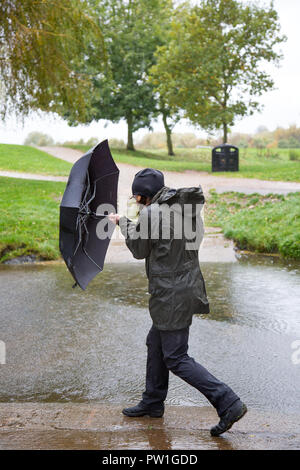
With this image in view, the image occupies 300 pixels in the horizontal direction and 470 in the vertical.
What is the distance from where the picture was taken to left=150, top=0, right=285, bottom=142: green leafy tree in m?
28.4

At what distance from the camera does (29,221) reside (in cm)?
1176

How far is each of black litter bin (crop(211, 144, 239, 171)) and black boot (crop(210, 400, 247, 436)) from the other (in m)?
23.5

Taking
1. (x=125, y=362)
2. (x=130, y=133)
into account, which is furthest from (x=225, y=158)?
(x=125, y=362)

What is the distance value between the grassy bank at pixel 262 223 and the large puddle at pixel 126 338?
138 centimetres

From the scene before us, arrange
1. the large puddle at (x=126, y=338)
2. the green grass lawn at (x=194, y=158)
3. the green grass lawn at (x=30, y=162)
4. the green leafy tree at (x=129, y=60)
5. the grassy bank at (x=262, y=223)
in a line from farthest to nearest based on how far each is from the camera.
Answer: the green leafy tree at (x=129, y=60) < the green grass lawn at (x=194, y=158) < the green grass lawn at (x=30, y=162) < the grassy bank at (x=262, y=223) < the large puddle at (x=126, y=338)

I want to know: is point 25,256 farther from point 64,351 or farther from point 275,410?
point 275,410

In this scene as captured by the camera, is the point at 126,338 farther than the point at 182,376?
Yes

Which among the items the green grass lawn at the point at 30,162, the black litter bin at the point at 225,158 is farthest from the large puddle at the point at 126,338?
the black litter bin at the point at 225,158

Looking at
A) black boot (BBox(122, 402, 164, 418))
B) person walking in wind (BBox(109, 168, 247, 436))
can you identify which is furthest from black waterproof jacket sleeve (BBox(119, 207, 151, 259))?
black boot (BBox(122, 402, 164, 418))

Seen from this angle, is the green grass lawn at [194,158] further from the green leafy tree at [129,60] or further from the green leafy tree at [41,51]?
the green leafy tree at [41,51]

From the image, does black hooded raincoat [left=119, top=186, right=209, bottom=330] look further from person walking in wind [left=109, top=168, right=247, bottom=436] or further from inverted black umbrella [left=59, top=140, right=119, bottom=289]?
inverted black umbrella [left=59, top=140, right=119, bottom=289]

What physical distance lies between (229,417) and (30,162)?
80.2 ft

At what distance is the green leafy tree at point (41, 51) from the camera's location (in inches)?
617

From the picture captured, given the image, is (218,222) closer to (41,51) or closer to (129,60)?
(41,51)
